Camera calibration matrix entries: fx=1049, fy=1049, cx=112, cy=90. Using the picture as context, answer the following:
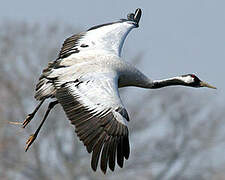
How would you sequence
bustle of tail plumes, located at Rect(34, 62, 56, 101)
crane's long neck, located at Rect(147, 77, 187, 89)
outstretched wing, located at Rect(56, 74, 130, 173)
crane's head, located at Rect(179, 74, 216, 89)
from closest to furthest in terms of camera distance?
1. outstretched wing, located at Rect(56, 74, 130, 173)
2. bustle of tail plumes, located at Rect(34, 62, 56, 101)
3. crane's long neck, located at Rect(147, 77, 187, 89)
4. crane's head, located at Rect(179, 74, 216, 89)

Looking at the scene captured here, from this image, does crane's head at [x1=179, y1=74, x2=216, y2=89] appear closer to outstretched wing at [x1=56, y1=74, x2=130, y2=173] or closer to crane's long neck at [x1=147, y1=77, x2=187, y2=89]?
crane's long neck at [x1=147, y1=77, x2=187, y2=89]

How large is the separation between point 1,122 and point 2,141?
0.60m

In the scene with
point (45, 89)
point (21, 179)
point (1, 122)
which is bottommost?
point (21, 179)

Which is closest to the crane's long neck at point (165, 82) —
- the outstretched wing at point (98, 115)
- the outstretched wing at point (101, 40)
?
the outstretched wing at point (101, 40)

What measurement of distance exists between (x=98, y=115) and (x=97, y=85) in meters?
0.57

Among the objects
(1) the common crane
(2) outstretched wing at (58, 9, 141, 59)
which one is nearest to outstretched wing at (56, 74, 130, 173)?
(1) the common crane

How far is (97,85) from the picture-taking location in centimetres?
1208

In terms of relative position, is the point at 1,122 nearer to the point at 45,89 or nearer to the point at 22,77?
the point at 22,77

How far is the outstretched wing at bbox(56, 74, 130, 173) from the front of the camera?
11.3 m

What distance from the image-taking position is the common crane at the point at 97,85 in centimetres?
1134

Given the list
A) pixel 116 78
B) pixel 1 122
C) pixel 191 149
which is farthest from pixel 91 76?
pixel 191 149

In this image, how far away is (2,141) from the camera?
30719mm

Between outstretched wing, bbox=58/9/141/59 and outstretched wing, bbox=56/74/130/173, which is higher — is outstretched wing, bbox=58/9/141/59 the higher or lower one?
the lower one

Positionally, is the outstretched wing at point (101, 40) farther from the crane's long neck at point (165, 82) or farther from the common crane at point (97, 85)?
the crane's long neck at point (165, 82)
